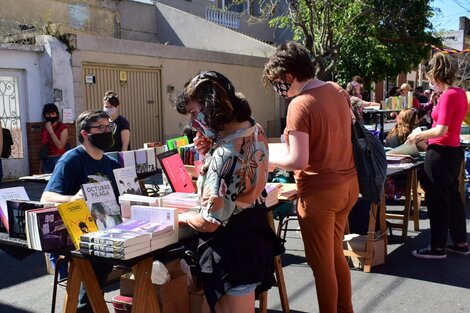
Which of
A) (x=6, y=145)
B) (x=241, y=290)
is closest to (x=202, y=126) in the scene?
(x=241, y=290)

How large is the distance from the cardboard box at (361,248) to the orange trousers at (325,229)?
1.61 m

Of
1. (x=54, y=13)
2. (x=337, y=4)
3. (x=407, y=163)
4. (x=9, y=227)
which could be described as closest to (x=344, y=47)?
(x=337, y=4)

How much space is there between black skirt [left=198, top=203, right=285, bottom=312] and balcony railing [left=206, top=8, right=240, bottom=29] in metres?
17.4

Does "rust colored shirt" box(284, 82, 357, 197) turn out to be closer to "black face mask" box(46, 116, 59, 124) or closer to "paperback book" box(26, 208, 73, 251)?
"paperback book" box(26, 208, 73, 251)

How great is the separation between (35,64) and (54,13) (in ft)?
13.7

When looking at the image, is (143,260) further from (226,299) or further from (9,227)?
(9,227)

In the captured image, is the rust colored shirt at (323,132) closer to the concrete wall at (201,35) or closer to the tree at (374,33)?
the tree at (374,33)

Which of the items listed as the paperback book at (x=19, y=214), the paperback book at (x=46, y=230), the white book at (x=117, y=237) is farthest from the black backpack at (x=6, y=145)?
the white book at (x=117, y=237)

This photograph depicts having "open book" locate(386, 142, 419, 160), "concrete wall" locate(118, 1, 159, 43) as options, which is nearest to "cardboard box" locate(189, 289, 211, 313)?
"open book" locate(386, 142, 419, 160)

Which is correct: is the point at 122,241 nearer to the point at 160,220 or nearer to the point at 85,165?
the point at 160,220

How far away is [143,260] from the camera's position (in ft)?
8.07

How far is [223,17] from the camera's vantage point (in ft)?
63.1

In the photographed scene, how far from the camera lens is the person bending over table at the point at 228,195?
2.27 m

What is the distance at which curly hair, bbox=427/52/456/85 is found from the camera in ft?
14.3
